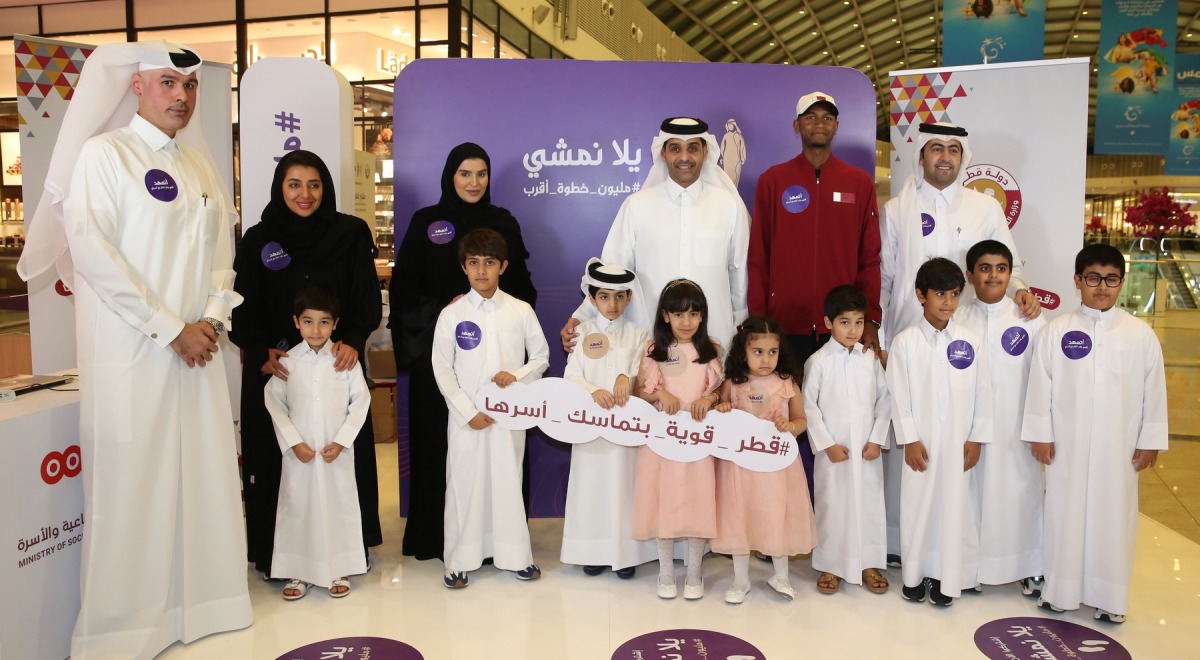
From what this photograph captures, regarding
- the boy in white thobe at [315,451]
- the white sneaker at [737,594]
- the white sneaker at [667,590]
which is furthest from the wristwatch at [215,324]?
the white sneaker at [737,594]

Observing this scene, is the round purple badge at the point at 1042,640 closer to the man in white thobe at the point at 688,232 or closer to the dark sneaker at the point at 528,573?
the man in white thobe at the point at 688,232

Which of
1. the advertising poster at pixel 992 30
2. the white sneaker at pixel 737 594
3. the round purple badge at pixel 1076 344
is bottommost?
the white sneaker at pixel 737 594

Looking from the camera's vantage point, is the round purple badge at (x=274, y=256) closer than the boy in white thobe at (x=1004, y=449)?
No

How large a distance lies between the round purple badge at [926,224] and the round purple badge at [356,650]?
267 cm

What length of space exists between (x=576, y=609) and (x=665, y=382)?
93cm

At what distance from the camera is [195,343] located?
2.81 metres

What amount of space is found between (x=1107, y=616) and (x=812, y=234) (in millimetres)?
1854

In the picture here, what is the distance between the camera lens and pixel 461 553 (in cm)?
347

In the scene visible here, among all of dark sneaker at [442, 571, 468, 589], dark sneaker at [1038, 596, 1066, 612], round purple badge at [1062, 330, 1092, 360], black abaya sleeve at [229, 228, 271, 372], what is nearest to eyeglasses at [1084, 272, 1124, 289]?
round purple badge at [1062, 330, 1092, 360]

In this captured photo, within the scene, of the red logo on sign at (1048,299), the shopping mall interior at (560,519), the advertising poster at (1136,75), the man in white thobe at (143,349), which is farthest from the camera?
the advertising poster at (1136,75)

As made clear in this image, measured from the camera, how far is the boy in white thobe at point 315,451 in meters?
3.32

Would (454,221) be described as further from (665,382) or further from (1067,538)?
(1067,538)

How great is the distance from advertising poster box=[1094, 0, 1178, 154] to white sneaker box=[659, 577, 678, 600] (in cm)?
1117

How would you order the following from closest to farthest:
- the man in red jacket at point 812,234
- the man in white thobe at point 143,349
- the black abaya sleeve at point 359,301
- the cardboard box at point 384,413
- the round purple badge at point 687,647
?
1. the man in white thobe at point 143,349
2. the round purple badge at point 687,647
3. the black abaya sleeve at point 359,301
4. the man in red jacket at point 812,234
5. the cardboard box at point 384,413
